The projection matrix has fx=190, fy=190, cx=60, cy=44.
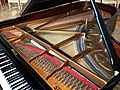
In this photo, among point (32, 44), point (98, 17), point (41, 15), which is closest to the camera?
point (98, 17)

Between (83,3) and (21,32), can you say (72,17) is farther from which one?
(21,32)

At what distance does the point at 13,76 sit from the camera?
1.71 m

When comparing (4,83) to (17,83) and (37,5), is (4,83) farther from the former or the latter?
(37,5)

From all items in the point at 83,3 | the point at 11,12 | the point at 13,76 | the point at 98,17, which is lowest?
the point at 11,12

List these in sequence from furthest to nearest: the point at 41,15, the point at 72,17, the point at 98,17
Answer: the point at 72,17, the point at 41,15, the point at 98,17

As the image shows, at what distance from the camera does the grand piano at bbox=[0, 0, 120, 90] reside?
5.19 feet

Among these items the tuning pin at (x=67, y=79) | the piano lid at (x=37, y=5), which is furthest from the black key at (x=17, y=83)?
the piano lid at (x=37, y=5)

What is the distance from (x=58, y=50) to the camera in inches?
84.4

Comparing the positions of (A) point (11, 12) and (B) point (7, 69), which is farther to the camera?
(A) point (11, 12)

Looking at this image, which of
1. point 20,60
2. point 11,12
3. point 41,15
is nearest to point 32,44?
point 20,60

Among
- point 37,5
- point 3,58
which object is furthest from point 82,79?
point 37,5

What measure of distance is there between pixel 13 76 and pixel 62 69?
46cm

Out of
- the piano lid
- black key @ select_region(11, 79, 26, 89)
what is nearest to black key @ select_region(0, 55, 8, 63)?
black key @ select_region(11, 79, 26, 89)

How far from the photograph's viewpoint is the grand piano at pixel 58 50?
158 cm
